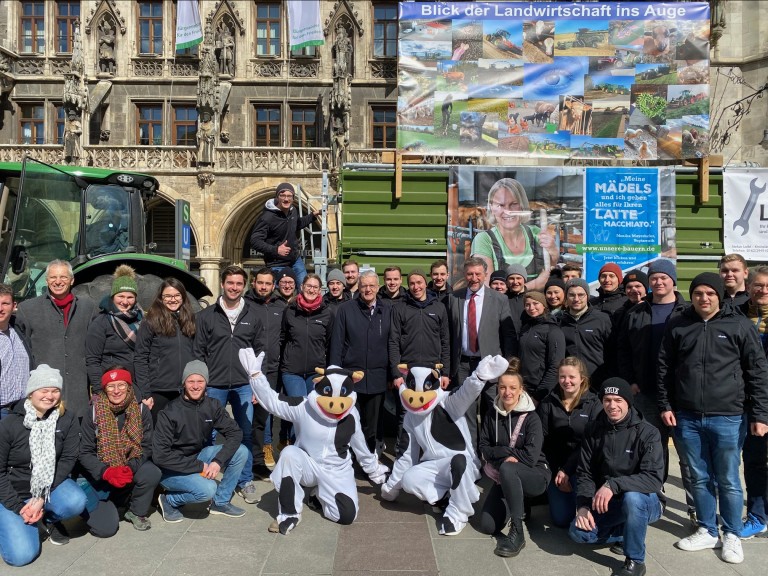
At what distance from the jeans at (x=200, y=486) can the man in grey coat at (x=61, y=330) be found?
990 millimetres

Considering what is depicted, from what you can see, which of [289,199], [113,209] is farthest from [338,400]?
[113,209]

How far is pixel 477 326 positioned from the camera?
18.0ft

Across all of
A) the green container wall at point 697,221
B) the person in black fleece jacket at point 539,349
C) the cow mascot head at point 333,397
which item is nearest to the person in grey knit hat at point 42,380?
the cow mascot head at point 333,397

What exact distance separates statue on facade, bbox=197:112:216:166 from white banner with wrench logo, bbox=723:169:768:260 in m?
16.3

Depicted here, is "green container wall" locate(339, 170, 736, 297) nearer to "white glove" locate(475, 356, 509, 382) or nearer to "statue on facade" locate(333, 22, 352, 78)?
"white glove" locate(475, 356, 509, 382)

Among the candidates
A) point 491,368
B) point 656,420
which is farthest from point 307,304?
point 656,420

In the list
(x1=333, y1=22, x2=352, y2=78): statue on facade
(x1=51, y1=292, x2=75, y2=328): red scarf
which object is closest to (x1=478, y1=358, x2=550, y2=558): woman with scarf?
(x1=51, y1=292, x2=75, y2=328): red scarf

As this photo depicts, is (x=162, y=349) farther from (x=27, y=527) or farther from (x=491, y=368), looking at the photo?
(x=491, y=368)

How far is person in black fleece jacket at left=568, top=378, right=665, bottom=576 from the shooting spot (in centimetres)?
382

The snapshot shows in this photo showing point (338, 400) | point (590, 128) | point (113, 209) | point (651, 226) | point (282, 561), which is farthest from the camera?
point (590, 128)

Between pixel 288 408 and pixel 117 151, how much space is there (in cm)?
1872

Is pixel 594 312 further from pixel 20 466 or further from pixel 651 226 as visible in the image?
pixel 20 466

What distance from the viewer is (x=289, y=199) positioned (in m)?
6.70

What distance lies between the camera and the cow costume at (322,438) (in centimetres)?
451
